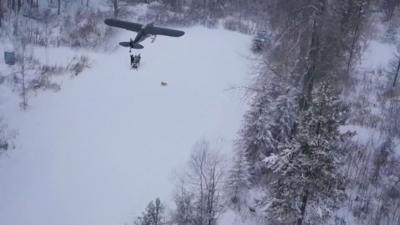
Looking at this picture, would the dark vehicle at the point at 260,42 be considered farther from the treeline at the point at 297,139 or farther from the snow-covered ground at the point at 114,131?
the treeline at the point at 297,139

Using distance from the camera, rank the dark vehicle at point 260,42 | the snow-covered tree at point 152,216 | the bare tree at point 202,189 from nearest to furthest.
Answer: the snow-covered tree at point 152,216 → the bare tree at point 202,189 → the dark vehicle at point 260,42

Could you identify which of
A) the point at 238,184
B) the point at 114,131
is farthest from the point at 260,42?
the point at 238,184

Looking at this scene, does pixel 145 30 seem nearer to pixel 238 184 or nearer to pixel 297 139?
pixel 238 184

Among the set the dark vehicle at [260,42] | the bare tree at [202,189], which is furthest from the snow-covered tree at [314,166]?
the dark vehicle at [260,42]

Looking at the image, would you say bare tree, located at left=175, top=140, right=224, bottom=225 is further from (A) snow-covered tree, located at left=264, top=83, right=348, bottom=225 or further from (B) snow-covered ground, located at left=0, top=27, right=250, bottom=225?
(A) snow-covered tree, located at left=264, top=83, right=348, bottom=225

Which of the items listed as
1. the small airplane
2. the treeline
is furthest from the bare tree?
the small airplane

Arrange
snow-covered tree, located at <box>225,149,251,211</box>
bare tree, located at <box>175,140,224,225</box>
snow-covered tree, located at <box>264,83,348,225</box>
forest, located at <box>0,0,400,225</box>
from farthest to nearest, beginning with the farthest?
snow-covered tree, located at <box>225,149,251,211</box>, bare tree, located at <box>175,140,224,225</box>, forest, located at <box>0,0,400,225</box>, snow-covered tree, located at <box>264,83,348,225</box>

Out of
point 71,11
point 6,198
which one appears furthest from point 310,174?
point 71,11

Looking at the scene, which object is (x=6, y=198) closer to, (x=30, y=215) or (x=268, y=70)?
(x=30, y=215)
